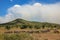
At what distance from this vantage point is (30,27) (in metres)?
31.3

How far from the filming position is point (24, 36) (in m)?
21.0

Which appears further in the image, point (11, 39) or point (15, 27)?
point (15, 27)

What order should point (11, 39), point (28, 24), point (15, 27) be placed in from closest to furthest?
1. point (11, 39)
2. point (15, 27)
3. point (28, 24)

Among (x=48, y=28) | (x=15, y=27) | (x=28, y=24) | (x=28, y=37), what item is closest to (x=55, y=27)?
(x=48, y=28)

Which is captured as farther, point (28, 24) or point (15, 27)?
point (28, 24)

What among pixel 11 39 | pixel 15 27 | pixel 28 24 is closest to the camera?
pixel 11 39

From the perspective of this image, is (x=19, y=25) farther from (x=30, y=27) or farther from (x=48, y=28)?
(x=48, y=28)

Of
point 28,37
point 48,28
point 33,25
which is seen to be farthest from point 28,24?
point 28,37

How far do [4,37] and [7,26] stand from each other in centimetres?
1026

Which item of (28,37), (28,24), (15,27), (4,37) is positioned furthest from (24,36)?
(28,24)

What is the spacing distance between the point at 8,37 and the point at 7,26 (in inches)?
405

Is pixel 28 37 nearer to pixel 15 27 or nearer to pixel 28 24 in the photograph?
pixel 15 27

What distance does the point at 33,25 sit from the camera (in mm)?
32062

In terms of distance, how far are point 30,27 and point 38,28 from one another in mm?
1247
